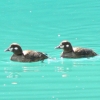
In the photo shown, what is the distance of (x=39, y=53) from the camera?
9266 millimetres

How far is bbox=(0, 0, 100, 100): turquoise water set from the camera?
7.35 meters

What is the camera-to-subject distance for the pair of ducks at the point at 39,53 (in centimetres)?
916

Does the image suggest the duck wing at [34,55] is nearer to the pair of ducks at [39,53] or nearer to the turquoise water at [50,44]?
the pair of ducks at [39,53]

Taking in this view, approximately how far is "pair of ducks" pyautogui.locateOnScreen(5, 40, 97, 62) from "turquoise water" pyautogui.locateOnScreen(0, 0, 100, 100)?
0.48 feet

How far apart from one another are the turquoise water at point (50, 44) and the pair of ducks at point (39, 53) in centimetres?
15

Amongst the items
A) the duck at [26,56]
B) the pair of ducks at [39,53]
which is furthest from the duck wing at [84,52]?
the duck at [26,56]

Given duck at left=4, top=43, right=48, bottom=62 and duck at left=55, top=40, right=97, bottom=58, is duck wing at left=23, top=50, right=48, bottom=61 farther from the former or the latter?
duck at left=55, top=40, right=97, bottom=58

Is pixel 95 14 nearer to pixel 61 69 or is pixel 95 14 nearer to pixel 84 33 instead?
pixel 84 33

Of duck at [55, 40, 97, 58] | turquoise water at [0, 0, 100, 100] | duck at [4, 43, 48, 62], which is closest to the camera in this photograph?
turquoise water at [0, 0, 100, 100]

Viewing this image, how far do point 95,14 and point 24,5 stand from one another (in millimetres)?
2275

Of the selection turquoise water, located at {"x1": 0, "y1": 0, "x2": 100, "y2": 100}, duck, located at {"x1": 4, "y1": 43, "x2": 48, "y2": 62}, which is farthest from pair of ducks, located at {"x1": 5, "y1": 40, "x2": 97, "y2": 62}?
turquoise water, located at {"x1": 0, "y1": 0, "x2": 100, "y2": 100}

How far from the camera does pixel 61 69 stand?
8.48 meters

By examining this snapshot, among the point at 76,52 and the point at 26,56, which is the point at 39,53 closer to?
the point at 26,56

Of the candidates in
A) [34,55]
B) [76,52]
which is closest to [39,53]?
[34,55]
